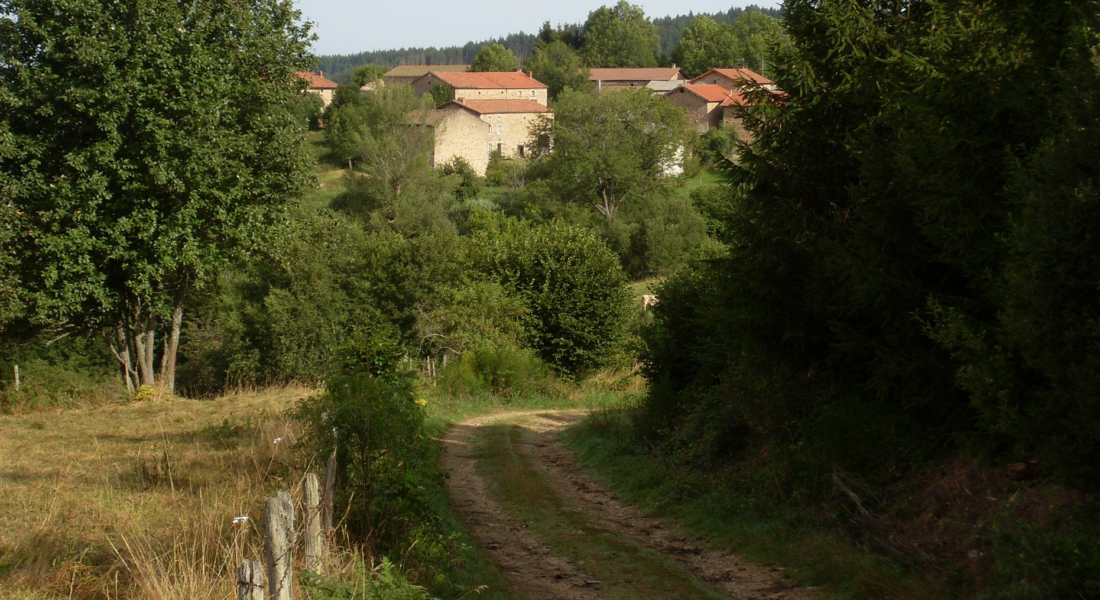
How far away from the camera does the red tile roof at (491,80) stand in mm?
A: 117938

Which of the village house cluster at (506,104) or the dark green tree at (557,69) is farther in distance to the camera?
the dark green tree at (557,69)

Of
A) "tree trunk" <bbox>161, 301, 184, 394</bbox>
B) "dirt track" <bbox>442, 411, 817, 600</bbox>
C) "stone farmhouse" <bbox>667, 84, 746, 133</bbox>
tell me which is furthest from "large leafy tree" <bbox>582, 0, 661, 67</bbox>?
"dirt track" <bbox>442, 411, 817, 600</bbox>

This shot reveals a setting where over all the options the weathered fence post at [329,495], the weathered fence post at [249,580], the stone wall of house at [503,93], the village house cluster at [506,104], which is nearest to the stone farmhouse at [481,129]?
the village house cluster at [506,104]

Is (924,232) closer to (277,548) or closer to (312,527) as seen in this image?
(312,527)

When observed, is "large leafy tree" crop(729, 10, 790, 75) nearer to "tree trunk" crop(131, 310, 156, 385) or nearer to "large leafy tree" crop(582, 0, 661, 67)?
"large leafy tree" crop(582, 0, 661, 67)

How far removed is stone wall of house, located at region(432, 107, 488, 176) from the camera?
83.2 m

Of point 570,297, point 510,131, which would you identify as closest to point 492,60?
point 510,131

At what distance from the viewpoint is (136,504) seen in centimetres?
807

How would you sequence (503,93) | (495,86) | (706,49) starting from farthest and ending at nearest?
(706,49) < (503,93) < (495,86)

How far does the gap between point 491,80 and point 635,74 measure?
963 inches

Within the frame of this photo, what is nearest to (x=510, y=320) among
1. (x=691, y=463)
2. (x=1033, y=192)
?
(x=691, y=463)

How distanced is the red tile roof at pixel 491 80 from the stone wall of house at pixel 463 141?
103 feet

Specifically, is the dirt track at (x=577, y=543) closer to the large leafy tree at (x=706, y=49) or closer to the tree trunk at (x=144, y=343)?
the tree trunk at (x=144, y=343)

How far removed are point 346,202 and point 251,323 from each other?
32118 mm
